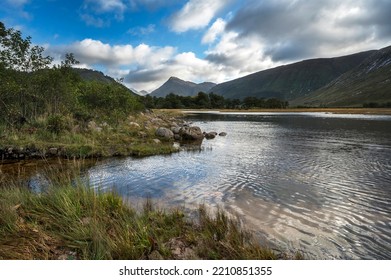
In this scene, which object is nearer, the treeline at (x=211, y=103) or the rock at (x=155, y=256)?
the rock at (x=155, y=256)

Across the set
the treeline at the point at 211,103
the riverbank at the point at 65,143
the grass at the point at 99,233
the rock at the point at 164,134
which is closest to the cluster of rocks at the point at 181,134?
the rock at the point at 164,134

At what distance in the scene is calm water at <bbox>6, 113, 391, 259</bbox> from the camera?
7383mm

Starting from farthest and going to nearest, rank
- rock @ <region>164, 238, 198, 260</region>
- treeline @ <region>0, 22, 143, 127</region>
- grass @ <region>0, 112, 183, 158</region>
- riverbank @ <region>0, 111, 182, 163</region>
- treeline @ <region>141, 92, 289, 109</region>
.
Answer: treeline @ <region>141, 92, 289, 109</region>, treeline @ <region>0, 22, 143, 127</region>, grass @ <region>0, 112, 183, 158</region>, riverbank @ <region>0, 111, 182, 163</region>, rock @ <region>164, 238, 198, 260</region>

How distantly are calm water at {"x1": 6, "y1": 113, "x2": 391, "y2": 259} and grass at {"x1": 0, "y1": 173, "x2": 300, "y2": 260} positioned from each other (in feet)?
6.71

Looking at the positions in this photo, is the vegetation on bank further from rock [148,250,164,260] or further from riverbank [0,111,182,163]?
rock [148,250,164,260]

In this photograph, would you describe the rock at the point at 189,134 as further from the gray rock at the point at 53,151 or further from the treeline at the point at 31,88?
the gray rock at the point at 53,151

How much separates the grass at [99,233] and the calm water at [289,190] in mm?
2045

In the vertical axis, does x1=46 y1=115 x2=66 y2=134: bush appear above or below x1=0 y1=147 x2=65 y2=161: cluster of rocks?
above

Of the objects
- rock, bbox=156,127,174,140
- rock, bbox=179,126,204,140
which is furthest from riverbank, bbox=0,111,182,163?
rock, bbox=179,126,204,140

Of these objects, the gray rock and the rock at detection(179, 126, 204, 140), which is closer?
the gray rock

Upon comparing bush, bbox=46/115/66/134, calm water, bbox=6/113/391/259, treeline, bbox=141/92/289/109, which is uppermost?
treeline, bbox=141/92/289/109

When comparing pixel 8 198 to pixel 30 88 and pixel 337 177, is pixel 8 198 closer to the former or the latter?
pixel 337 177

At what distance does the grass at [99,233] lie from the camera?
511cm

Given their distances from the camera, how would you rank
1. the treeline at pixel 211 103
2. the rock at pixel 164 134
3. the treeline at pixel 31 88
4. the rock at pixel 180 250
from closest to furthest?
the rock at pixel 180 250 → the treeline at pixel 31 88 → the rock at pixel 164 134 → the treeline at pixel 211 103
